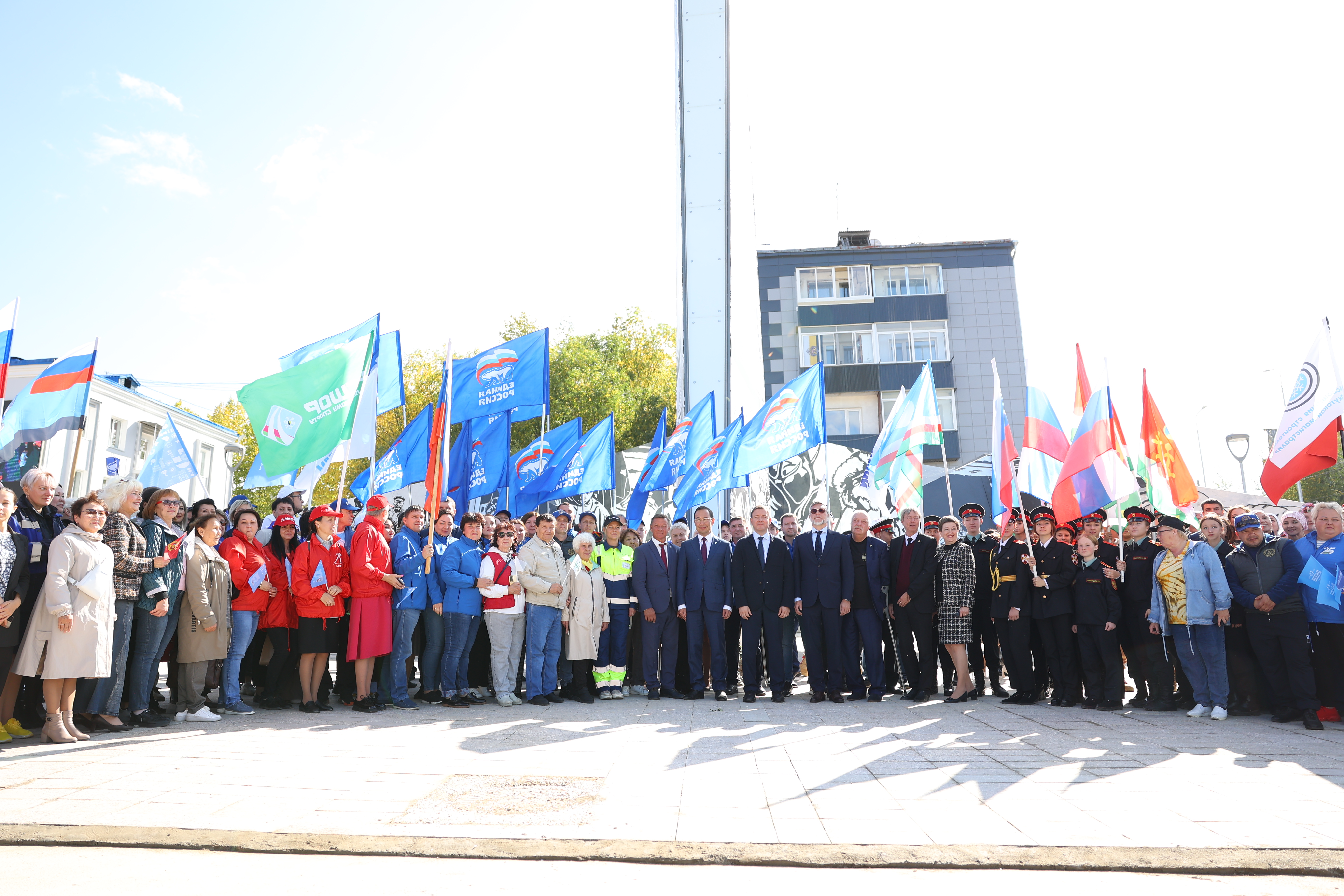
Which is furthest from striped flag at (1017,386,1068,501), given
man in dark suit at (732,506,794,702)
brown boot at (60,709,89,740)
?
brown boot at (60,709,89,740)

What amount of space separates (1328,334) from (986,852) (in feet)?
27.9

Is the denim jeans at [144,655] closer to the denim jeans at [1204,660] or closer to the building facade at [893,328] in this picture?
the denim jeans at [1204,660]

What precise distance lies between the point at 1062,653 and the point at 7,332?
1047 centimetres

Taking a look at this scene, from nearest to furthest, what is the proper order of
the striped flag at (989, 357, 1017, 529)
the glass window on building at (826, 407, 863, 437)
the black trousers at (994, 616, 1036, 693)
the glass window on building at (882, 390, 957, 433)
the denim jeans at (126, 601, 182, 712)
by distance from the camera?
the denim jeans at (126, 601, 182, 712) < the black trousers at (994, 616, 1036, 693) < the striped flag at (989, 357, 1017, 529) < the glass window on building at (882, 390, 957, 433) < the glass window on building at (826, 407, 863, 437)

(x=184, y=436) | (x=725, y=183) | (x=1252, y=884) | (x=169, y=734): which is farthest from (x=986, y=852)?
(x=184, y=436)

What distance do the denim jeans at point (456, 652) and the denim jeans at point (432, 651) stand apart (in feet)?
0.19

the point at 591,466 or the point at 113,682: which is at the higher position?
Answer: the point at 591,466

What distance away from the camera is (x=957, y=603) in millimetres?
8781

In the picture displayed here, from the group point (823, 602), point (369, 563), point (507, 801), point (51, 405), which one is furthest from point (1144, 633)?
point (51, 405)

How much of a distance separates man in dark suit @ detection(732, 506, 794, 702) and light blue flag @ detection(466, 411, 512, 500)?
5.46 m

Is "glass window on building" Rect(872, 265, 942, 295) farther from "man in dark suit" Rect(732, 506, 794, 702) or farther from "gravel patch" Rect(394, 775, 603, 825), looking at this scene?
"gravel patch" Rect(394, 775, 603, 825)

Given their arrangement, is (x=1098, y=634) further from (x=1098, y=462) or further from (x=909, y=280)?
(x=909, y=280)

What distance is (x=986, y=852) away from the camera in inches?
142

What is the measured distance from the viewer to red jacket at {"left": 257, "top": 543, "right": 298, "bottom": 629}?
7.68 meters
